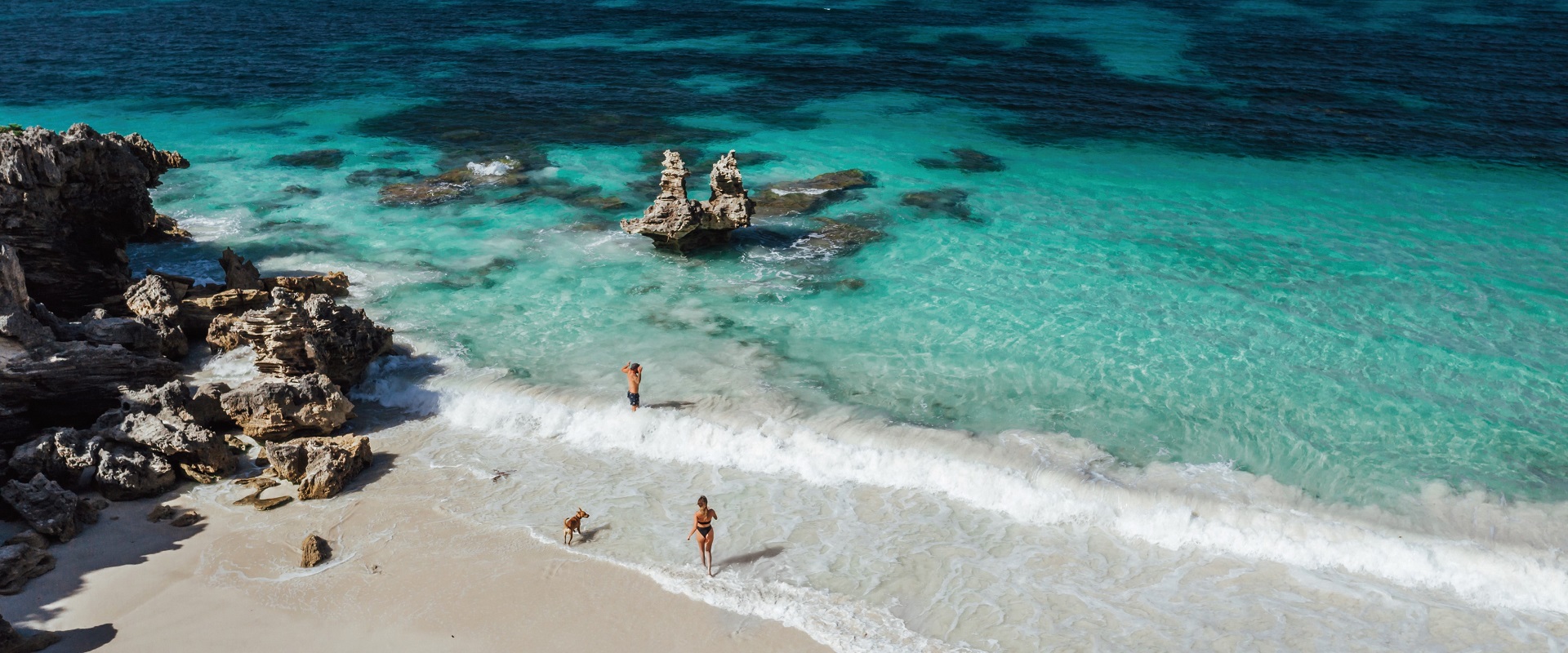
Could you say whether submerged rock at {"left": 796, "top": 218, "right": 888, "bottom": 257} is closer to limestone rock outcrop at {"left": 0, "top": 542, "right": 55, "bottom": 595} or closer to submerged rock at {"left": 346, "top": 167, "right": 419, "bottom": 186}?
submerged rock at {"left": 346, "top": 167, "right": 419, "bottom": 186}

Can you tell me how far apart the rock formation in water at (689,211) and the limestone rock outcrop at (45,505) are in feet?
43.0

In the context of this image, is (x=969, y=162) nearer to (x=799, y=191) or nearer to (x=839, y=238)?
(x=799, y=191)

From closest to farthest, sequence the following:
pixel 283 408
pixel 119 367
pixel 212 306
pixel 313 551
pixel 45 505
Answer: pixel 313 551 < pixel 45 505 < pixel 283 408 < pixel 119 367 < pixel 212 306

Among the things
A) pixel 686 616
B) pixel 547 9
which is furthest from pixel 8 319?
pixel 547 9

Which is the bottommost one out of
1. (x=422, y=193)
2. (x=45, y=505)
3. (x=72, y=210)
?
(x=45, y=505)

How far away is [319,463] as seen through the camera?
14609mm

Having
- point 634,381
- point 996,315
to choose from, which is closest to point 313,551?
point 634,381

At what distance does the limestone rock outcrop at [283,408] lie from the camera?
15.7 m

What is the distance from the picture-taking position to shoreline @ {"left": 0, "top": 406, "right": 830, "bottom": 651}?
38.5 ft

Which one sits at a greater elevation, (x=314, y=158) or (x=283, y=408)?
(x=314, y=158)

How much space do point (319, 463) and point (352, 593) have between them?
9.76 ft

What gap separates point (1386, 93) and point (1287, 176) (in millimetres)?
12695

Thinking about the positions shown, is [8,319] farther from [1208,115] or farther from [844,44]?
[844,44]

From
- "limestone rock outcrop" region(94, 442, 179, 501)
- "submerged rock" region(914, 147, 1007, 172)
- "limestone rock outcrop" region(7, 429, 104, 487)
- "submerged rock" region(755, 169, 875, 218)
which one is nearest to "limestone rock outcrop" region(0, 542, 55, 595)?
"limestone rock outcrop" region(94, 442, 179, 501)
